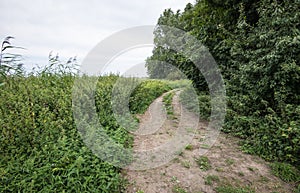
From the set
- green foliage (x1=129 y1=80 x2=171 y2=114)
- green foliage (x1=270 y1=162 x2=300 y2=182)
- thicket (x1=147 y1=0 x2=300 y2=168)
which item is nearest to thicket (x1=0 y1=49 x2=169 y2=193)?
green foliage (x1=129 y1=80 x2=171 y2=114)

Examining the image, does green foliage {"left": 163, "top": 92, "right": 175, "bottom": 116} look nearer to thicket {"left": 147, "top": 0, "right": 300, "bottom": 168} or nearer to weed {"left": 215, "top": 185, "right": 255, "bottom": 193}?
thicket {"left": 147, "top": 0, "right": 300, "bottom": 168}

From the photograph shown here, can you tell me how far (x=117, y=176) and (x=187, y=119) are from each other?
3280mm

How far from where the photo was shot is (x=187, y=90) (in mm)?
6977

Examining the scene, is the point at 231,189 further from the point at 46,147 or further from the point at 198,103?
the point at 198,103

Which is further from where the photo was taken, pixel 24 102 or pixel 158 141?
pixel 158 141

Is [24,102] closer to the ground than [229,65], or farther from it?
closer to the ground

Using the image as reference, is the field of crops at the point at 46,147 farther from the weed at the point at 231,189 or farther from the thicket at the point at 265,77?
the thicket at the point at 265,77

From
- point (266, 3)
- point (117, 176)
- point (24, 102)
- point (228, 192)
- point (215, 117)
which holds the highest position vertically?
point (266, 3)

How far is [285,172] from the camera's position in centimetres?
291

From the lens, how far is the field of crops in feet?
6.98

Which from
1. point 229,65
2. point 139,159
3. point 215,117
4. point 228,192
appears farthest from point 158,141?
point 229,65

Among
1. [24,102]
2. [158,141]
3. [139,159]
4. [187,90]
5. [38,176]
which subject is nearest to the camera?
[38,176]

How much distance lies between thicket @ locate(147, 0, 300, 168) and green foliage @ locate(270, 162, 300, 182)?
220mm

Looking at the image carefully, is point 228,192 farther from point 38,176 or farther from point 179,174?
point 38,176
